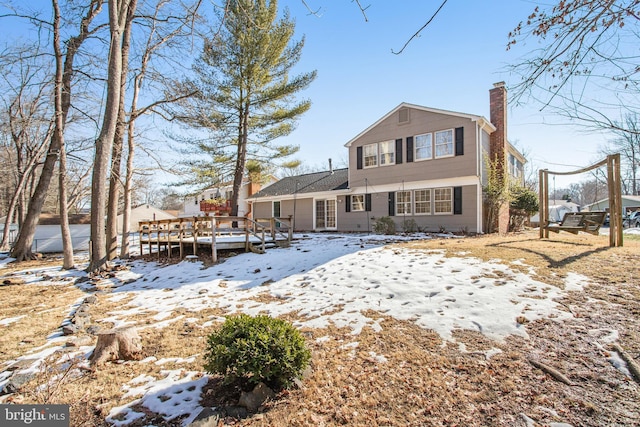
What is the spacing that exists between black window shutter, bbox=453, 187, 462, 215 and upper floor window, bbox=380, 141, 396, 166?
3328 mm

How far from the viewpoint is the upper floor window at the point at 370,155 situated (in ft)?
53.5

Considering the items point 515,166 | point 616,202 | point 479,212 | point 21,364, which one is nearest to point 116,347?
point 21,364

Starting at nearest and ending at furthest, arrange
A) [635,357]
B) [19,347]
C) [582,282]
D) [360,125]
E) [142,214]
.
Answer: [635,357] → [19,347] → [582,282] → [360,125] → [142,214]

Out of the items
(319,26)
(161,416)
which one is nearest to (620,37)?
(319,26)

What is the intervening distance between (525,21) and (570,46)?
428 mm

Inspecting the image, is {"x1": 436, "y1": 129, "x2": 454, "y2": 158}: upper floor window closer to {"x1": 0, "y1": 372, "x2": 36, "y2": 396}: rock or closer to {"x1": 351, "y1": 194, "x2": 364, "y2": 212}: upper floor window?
{"x1": 351, "y1": 194, "x2": 364, "y2": 212}: upper floor window

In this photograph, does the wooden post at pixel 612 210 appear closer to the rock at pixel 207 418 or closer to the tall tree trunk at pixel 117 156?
the rock at pixel 207 418

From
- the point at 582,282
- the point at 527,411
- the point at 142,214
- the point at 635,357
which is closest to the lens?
the point at 527,411

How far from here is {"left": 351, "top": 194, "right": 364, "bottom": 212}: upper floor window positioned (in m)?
16.7

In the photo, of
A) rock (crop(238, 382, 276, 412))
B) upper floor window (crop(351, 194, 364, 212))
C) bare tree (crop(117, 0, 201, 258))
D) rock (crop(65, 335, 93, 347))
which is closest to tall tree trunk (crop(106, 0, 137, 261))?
bare tree (crop(117, 0, 201, 258))

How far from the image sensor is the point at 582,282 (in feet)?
16.9

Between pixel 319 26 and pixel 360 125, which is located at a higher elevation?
pixel 360 125

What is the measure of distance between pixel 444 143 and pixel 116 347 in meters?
13.8

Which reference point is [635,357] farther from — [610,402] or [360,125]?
[360,125]
